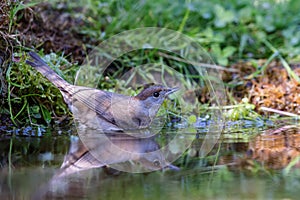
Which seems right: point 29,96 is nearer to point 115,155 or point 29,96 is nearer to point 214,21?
point 115,155

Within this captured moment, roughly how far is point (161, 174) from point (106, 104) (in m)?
2.08

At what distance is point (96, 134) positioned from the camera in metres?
5.30

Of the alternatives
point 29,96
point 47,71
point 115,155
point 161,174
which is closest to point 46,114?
point 29,96

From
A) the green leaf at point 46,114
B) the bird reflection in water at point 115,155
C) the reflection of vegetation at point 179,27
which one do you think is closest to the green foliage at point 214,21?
the reflection of vegetation at point 179,27

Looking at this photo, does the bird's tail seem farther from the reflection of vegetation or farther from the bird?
the reflection of vegetation

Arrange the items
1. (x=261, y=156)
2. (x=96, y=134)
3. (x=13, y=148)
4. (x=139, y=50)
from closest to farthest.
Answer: (x=261, y=156)
(x=13, y=148)
(x=96, y=134)
(x=139, y=50)

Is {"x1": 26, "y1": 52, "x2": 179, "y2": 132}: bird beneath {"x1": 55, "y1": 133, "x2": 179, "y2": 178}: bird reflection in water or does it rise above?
above

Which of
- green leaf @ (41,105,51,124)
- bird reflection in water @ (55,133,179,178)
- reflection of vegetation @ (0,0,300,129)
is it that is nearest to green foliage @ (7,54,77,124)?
green leaf @ (41,105,51,124)

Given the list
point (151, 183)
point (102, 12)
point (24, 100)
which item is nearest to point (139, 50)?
point (102, 12)

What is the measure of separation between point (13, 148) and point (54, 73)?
118cm

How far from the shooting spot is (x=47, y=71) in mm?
5453

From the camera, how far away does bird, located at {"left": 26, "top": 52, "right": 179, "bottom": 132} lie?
5.50 m

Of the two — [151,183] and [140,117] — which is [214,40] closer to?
[140,117]

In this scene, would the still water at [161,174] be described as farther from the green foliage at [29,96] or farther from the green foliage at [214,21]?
the green foliage at [214,21]
